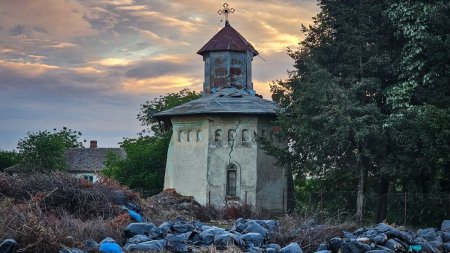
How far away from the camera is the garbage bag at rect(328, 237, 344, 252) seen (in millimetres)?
14750

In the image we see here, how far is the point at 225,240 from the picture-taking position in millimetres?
14109

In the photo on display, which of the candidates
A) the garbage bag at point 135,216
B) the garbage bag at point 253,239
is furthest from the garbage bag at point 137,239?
the garbage bag at point 135,216

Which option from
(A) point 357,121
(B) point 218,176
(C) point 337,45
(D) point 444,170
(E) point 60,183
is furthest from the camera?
(B) point 218,176

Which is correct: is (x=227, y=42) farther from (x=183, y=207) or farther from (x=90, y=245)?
(x=90, y=245)

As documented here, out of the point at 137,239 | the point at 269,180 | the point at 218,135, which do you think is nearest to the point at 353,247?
the point at 137,239

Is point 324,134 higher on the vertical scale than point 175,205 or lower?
higher

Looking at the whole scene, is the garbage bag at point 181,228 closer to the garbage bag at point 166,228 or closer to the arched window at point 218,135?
the garbage bag at point 166,228

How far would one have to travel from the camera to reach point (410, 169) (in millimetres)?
23609

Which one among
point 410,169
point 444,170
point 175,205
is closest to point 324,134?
point 410,169

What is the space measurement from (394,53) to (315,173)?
19.7 ft

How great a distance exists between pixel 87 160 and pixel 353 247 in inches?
1915

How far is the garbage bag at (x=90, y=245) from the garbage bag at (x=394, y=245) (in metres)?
7.01

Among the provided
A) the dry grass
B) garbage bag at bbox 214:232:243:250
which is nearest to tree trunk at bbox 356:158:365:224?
the dry grass

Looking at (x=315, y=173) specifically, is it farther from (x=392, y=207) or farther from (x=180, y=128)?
(x=180, y=128)
